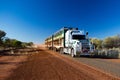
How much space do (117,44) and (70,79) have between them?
56.0 m

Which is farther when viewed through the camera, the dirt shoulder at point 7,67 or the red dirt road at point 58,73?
the dirt shoulder at point 7,67

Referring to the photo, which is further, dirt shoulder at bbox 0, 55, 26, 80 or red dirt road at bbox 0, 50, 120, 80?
dirt shoulder at bbox 0, 55, 26, 80

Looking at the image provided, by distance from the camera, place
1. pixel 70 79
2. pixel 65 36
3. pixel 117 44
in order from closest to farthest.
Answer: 1. pixel 70 79
2. pixel 65 36
3. pixel 117 44

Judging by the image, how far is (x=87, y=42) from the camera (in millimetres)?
26562

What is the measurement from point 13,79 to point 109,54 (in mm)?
21295

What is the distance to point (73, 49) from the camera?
27344mm

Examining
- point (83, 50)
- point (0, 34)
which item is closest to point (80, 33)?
point (83, 50)

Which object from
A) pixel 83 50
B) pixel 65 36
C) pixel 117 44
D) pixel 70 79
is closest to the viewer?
pixel 70 79

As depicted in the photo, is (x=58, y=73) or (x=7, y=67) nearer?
(x=58, y=73)

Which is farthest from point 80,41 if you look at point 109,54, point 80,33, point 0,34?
point 0,34

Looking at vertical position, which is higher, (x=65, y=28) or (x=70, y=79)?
(x=65, y=28)

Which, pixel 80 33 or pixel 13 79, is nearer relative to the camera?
pixel 13 79

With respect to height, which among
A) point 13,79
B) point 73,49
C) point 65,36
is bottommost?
point 13,79

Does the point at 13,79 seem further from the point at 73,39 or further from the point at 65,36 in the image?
the point at 65,36
